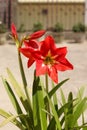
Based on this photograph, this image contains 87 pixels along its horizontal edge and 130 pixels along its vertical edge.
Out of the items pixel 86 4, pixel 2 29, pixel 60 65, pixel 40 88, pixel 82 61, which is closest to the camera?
pixel 60 65

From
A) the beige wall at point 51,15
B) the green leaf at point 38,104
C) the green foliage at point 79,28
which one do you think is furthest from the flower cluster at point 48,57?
the beige wall at point 51,15

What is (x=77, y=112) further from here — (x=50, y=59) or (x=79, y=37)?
(x=79, y=37)

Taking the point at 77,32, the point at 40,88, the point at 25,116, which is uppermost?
the point at 40,88

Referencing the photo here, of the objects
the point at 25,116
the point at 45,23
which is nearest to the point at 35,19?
the point at 45,23

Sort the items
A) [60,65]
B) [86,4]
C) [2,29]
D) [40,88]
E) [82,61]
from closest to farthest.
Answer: [60,65] < [40,88] < [82,61] < [2,29] < [86,4]

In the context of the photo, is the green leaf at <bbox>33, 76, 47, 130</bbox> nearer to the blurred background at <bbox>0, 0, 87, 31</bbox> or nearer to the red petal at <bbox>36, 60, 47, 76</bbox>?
the red petal at <bbox>36, 60, 47, 76</bbox>

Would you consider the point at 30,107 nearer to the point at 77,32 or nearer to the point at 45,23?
the point at 77,32

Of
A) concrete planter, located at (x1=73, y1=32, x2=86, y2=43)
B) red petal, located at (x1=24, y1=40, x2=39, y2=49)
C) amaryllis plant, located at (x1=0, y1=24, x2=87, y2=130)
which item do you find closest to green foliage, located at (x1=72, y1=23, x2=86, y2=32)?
concrete planter, located at (x1=73, y1=32, x2=86, y2=43)
